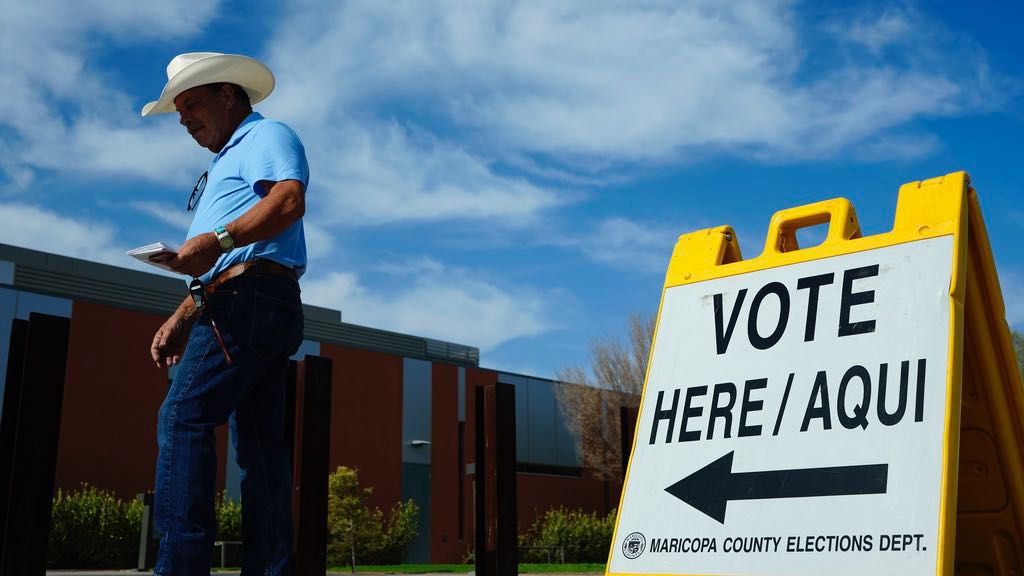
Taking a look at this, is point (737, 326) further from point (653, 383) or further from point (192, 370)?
point (192, 370)

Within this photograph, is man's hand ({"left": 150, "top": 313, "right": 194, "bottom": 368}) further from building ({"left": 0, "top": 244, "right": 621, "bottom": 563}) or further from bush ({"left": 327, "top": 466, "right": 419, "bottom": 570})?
bush ({"left": 327, "top": 466, "right": 419, "bottom": 570})

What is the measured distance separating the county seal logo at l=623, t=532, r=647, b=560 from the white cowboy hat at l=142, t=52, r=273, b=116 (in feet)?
6.89

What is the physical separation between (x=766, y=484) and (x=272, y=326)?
163cm

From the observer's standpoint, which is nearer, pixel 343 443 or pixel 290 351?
pixel 290 351

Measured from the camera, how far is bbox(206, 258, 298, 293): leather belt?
10.4 feet

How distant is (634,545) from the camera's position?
309 centimetres

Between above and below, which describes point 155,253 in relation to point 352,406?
below

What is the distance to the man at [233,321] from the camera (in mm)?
2990

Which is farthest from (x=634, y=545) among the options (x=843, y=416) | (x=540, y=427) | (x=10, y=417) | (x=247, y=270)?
(x=540, y=427)

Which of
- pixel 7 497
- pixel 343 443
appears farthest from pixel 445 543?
pixel 7 497

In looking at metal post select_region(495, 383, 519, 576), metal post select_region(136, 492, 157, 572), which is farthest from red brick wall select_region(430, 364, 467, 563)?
metal post select_region(495, 383, 519, 576)

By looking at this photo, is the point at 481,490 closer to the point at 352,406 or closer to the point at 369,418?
the point at 352,406

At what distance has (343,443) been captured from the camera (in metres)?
29.4

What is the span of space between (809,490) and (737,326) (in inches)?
25.5
